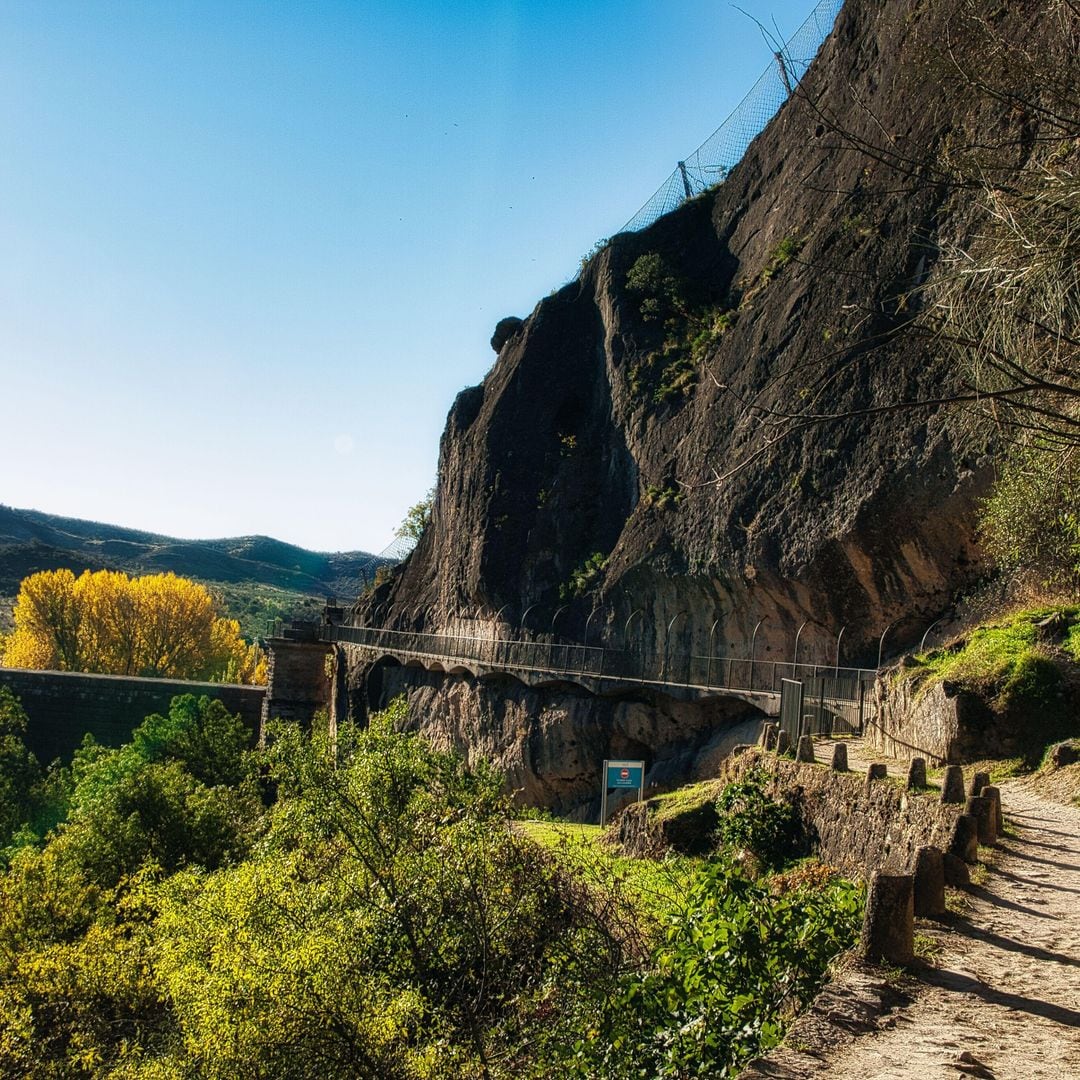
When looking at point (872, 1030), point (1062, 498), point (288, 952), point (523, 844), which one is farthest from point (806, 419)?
point (1062, 498)

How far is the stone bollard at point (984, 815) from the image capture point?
8.18 meters

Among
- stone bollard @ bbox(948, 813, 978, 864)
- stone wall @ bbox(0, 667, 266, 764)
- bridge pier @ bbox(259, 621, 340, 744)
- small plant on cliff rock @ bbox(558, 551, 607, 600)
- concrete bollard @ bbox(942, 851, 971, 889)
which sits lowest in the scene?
stone wall @ bbox(0, 667, 266, 764)

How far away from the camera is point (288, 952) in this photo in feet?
32.5

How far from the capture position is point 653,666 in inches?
900

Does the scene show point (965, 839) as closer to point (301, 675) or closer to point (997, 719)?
point (997, 719)

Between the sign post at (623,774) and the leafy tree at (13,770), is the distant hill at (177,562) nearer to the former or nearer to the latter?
the leafy tree at (13,770)

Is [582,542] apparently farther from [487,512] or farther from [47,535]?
[47,535]

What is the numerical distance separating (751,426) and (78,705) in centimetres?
3228

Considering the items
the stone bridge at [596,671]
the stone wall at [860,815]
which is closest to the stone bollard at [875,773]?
the stone wall at [860,815]

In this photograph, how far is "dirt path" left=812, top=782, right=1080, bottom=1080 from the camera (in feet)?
14.8

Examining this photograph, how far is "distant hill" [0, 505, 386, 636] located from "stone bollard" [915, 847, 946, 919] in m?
105

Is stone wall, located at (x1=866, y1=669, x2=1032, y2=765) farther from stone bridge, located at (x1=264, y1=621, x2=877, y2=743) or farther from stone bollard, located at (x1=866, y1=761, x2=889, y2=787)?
stone bollard, located at (x1=866, y1=761, x2=889, y2=787)

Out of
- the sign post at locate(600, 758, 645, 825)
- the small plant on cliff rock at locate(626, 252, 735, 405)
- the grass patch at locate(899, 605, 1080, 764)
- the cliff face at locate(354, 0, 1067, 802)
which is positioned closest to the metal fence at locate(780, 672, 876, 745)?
the grass patch at locate(899, 605, 1080, 764)

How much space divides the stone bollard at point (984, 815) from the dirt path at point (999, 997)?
1.07 ft
